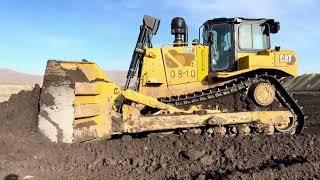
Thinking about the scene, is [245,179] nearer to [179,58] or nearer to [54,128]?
[54,128]

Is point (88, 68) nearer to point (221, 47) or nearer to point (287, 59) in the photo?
point (221, 47)

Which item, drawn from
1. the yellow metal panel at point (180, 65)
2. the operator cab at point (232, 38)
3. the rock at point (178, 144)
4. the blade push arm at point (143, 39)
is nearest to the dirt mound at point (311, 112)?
the operator cab at point (232, 38)

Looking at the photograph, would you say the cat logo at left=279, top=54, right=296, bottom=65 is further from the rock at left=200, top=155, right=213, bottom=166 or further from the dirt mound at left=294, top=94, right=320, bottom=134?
the rock at left=200, top=155, right=213, bottom=166

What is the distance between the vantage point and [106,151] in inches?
324

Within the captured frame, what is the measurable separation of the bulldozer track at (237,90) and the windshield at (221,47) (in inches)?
18.3

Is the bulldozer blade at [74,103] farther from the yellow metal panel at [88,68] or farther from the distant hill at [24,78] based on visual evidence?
the distant hill at [24,78]

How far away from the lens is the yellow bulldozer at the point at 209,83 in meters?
9.37

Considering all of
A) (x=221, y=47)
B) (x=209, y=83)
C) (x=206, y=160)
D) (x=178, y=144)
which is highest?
(x=221, y=47)

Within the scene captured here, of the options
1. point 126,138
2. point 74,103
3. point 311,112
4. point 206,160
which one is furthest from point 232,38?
point 311,112

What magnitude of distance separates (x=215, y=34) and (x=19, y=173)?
5636mm

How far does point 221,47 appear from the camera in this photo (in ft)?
35.0

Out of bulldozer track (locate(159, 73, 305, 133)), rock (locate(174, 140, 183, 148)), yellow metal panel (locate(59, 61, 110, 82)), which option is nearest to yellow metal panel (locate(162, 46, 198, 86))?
bulldozer track (locate(159, 73, 305, 133))

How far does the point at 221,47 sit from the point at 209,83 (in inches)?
34.1

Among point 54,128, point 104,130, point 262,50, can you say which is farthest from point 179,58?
point 54,128
